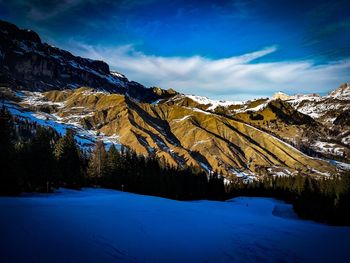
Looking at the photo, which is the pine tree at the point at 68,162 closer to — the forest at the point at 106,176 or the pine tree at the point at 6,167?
the forest at the point at 106,176

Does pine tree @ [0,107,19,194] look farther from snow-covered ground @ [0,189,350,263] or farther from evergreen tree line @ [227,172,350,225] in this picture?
evergreen tree line @ [227,172,350,225]

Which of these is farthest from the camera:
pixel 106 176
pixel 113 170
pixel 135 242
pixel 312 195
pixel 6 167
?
pixel 312 195

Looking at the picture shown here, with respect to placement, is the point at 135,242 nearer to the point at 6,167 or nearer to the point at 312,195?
the point at 6,167

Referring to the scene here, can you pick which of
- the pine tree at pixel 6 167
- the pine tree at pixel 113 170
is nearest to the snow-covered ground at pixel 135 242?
the pine tree at pixel 6 167

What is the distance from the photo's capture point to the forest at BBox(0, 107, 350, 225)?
37.7 m

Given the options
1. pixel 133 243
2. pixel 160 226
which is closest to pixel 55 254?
pixel 133 243

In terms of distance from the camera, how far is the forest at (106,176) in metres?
37.7

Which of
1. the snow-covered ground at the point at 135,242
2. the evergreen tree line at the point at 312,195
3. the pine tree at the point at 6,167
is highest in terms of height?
the pine tree at the point at 6,167

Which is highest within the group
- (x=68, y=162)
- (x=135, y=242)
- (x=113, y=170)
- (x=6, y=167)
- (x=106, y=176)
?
(x=68, y=162)

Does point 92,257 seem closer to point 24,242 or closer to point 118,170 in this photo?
point 24,242

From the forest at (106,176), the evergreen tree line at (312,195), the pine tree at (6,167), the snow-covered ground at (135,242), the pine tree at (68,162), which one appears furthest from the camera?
the pine tree at (68,162)

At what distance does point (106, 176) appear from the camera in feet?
224

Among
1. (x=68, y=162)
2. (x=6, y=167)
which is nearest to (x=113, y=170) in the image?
(x=68, y=162)

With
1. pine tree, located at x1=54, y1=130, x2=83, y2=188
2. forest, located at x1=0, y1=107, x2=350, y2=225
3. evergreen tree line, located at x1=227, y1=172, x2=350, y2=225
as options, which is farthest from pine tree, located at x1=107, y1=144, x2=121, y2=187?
evergreen tree line, located at x1=227, y1=172, x2=350, y2=225
